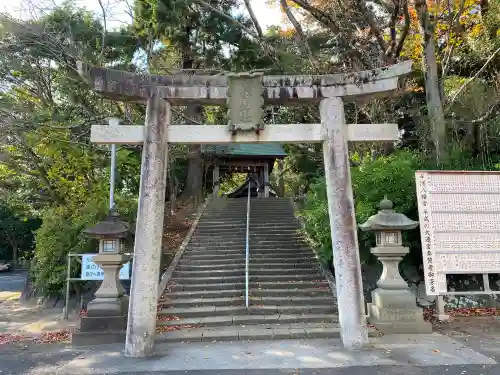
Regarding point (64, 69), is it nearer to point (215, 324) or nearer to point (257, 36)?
point (257, 36)

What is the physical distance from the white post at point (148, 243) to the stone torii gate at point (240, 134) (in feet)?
0.05

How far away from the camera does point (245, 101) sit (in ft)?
20.6

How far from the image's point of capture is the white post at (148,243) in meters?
5.75

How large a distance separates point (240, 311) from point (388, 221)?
11.3 feet

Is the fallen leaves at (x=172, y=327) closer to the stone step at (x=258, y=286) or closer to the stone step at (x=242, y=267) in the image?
the stone step at (x=258, y=286)

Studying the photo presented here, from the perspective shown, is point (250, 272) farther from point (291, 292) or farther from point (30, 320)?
point (30, 320)

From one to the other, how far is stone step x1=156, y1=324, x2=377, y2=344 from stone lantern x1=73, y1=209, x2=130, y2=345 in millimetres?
843

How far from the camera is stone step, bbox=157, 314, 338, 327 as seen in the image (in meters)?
7.53

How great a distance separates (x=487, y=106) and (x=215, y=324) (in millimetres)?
9083

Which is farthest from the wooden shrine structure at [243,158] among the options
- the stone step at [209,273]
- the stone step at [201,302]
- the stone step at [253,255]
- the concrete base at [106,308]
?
the concrete base at [106,308]

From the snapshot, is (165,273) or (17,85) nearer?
(165,273)

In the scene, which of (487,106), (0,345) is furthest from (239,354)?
(487,106)

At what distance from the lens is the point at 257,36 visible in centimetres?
1148

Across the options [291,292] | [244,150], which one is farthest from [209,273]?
[244,150]
